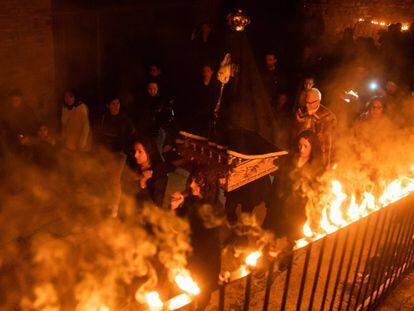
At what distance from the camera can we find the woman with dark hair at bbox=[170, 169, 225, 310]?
15.4 feet

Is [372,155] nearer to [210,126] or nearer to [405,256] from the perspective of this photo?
[405,256]

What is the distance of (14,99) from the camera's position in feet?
25.5

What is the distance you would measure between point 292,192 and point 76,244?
313 cm

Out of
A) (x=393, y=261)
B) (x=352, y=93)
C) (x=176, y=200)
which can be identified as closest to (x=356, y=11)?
(x=352, y=93)

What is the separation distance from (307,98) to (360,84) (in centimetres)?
498

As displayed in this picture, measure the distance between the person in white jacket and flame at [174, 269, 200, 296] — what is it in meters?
4.33

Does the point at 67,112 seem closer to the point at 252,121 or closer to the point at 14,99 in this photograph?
the point at 14,99

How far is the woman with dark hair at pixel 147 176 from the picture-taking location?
224 inches

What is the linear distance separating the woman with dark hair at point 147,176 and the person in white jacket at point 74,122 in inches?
103

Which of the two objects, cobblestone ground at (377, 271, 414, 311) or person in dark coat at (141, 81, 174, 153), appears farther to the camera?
person in dark coat at (141, 81, 174, 153)

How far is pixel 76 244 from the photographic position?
6594 millimetres

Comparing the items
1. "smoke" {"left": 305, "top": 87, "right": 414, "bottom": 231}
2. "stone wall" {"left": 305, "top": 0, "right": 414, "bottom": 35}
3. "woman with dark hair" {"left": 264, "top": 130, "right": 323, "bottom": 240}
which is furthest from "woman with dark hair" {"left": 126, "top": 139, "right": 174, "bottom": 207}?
"stone wall" {"left": 305, "top": 0, "right": 414, "bottom": 35}

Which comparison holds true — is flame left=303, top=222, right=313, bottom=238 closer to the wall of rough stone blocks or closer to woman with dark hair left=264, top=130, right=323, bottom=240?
woman with dark hair left=264, top=130, right=323, bottom=240

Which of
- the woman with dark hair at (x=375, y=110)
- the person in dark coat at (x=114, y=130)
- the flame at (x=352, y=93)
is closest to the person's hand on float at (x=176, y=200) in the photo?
the person in dark coat at (x=114, y=130)
